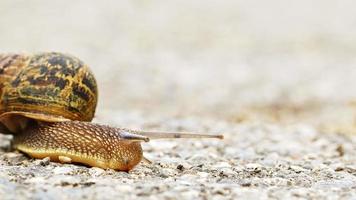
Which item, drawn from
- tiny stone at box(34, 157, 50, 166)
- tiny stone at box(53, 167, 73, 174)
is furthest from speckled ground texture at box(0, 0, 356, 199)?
tiny stone at box(34, 157, 50, 166)

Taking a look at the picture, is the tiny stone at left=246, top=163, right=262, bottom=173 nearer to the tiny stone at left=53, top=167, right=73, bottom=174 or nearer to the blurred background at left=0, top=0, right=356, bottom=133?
the tiny stone at left=53, top=167, right=73, bottom=174

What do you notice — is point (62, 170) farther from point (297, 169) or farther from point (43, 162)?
point (297, 169)

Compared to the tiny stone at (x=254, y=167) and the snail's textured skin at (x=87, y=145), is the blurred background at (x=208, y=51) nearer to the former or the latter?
the tiny stone at (x=254, y=167)

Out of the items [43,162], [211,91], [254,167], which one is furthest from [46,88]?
[211,91]

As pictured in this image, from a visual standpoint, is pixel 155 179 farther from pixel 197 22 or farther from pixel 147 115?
pixel 197 22

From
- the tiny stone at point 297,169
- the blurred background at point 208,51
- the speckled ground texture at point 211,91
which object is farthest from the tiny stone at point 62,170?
the blurred background at point 208,51
